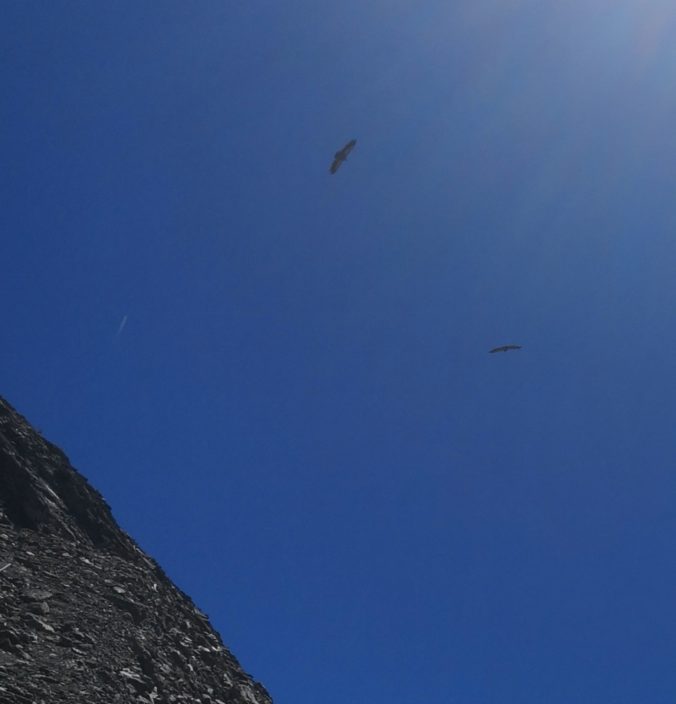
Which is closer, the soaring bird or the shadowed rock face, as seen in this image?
the shadowed rock face

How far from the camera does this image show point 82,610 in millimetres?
23297

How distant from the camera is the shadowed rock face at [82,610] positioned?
59.6ft

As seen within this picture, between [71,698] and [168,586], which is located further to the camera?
[168,586]

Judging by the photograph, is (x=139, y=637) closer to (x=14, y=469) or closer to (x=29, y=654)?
(x=29, y=654)

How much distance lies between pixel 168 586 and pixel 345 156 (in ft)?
66.3

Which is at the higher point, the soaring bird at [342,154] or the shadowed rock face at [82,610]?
the soaring bird at [342,154]

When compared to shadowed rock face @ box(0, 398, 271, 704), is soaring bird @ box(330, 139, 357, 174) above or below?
above

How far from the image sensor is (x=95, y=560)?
30531 millimetres

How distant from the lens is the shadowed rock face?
1817 cm

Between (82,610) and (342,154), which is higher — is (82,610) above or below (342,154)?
below

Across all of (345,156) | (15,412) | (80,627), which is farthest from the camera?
(15,412)

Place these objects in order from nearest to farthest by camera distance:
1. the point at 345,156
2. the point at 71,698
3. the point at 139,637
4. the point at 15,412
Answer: the point at 71,698
the point at 139,637
the point at 345,156
the point at 15,412

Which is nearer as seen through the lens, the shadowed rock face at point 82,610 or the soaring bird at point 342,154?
the shadowed rock face at point 82,610

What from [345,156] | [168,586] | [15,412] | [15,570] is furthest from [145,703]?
[15,412]
